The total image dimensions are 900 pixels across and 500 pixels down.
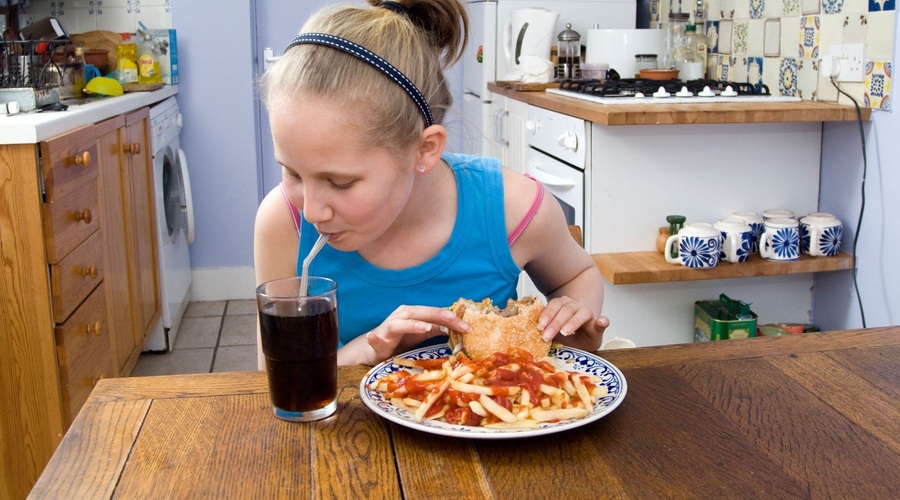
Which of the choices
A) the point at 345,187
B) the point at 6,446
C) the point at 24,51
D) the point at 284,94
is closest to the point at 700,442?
the point at 345,187

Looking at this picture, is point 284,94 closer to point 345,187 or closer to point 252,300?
point 345,187

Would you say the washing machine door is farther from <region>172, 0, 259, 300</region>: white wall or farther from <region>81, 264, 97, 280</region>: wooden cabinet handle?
<region>81, 264, 97, 280</region>: wooden cabinet handle

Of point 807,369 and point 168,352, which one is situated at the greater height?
point 807,369

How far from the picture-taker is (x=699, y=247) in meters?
2.14

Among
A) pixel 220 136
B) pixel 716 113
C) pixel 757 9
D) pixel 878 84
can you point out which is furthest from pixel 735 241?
pixel 220 136

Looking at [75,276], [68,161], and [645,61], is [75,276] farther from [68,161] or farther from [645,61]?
[645,61]

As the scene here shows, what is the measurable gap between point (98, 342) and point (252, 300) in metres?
1.61

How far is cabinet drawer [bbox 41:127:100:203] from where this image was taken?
1.90 m

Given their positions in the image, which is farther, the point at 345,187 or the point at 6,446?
the point at 6,446

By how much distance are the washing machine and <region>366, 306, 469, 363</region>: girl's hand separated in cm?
232

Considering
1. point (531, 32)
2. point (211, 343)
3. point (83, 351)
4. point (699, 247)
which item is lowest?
point (211, 343)

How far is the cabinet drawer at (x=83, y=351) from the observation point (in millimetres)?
1968

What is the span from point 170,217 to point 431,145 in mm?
2512

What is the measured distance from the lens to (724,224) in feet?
7.28
